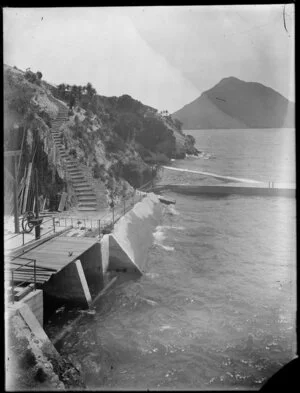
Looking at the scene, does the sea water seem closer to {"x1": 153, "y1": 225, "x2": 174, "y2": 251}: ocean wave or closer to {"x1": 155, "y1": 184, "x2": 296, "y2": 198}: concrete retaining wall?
{"x1": 153, "y1": 225, "x2": 174, "y2": 251}: ocean wave

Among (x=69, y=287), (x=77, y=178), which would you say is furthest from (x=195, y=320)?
(x=77, y=178)

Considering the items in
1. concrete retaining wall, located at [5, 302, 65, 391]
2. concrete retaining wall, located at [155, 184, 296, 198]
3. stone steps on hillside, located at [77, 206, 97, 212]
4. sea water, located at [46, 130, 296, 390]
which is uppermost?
concrete retaining wall, located at [155, 184, 296, 198]

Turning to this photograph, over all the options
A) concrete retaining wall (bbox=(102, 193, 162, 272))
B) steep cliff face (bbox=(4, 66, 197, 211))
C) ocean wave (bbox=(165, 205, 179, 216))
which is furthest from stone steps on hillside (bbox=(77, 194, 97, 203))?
ocean wave (bbox=(165, 205, 179, 216))

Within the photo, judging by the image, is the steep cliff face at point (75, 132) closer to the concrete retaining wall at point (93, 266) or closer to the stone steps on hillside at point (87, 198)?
the stone steps on hillside at point (87, 198)

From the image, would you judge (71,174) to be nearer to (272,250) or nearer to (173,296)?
(173,296)

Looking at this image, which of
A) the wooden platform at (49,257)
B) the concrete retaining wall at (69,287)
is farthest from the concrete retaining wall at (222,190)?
the concrete retaining wall at (69,287)

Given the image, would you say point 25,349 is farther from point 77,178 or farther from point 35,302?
point 77,178
